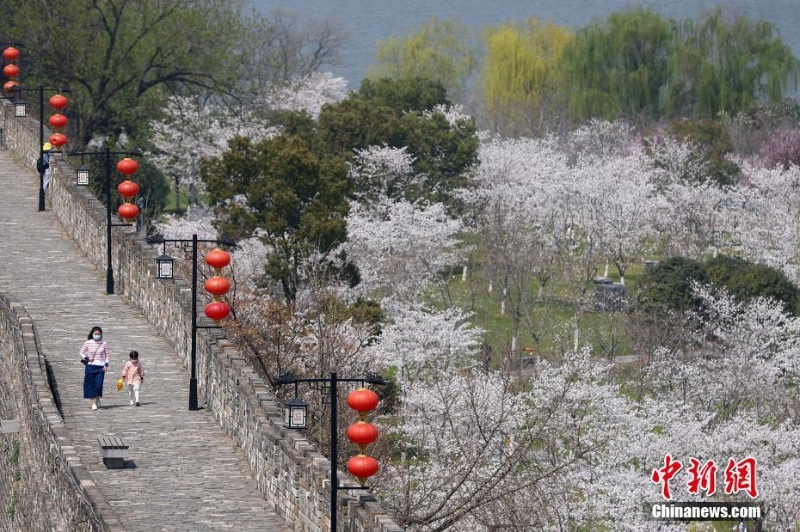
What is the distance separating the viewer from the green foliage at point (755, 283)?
8262 centimetres

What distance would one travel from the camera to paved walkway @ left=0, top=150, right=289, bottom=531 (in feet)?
117

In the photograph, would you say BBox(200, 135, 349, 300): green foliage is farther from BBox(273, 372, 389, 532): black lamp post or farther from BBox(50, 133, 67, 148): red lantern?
BBox(273, 372, 389, 532): black lamp post

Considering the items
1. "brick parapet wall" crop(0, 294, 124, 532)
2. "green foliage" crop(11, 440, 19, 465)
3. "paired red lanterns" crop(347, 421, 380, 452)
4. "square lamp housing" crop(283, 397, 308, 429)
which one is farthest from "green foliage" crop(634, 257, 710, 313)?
"paired red lanterns" crop(347, 421, 380, 452)

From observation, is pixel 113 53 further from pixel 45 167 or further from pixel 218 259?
pixel 218 259

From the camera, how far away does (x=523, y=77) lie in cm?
12588

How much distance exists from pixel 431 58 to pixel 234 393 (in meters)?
92.6

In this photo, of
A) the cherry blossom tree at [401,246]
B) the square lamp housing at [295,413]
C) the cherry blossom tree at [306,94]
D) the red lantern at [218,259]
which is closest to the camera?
the square lamp housing at [295,413]

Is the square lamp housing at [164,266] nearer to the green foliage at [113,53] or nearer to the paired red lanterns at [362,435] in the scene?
the paired red lanterns at [362,435]

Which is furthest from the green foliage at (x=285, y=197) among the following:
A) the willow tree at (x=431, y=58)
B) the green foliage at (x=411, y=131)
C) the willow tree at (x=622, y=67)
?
the willow tree at (x=431, y=58)

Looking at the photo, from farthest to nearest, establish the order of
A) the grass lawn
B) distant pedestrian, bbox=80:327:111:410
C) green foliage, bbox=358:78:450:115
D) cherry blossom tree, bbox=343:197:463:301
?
green foliage, bbox=358:78:450:115 → cherry blossom tree, bbox=343:197:463:301 → the grass lawn → distant pedestrian, bbox=80:327:111:410

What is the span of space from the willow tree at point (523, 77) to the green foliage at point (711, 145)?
1282 cm

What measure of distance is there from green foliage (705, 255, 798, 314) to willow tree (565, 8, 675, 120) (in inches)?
1430

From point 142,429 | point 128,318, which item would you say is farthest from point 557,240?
point 142,429

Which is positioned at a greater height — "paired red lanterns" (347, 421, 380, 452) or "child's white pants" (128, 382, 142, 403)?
"child's white pants" (128, 382, 142, 403)
